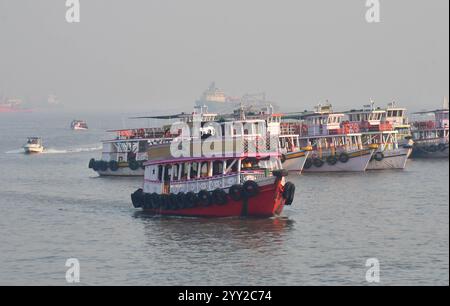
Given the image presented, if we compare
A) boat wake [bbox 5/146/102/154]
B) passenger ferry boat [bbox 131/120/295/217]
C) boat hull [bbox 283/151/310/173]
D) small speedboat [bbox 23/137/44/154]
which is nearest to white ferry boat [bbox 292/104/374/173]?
boat hull [bbox 283/151/310/173]

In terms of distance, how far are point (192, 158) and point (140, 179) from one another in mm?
28444

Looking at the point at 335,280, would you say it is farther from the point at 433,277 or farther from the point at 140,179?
the point at 140,179

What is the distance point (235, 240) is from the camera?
46312 millimetres

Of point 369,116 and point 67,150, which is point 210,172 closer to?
point 369,116

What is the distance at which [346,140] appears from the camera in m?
86.2

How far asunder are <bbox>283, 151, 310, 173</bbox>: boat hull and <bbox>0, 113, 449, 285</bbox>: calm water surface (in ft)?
29.9

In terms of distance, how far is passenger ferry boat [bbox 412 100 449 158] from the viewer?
99625mm

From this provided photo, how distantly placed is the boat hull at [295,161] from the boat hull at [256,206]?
2961cm

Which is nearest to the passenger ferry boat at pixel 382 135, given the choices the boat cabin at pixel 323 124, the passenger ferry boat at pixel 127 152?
the boat cabin at pixel 323 124

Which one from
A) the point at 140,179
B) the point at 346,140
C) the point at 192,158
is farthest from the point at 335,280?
the point at 346,140

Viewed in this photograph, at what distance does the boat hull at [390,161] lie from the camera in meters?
85.2

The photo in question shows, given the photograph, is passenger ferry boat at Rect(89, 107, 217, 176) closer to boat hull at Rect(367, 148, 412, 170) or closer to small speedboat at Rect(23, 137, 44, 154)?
boat hull at Rect(367, 148, 412, 170)

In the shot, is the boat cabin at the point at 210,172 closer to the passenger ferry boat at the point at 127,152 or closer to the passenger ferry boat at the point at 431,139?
the passenger ferry boat at the point at 127,152

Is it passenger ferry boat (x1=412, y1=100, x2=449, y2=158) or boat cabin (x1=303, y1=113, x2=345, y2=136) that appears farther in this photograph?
passenger ferry boat (x1=412, y1=100, x2=449, y2=158)
